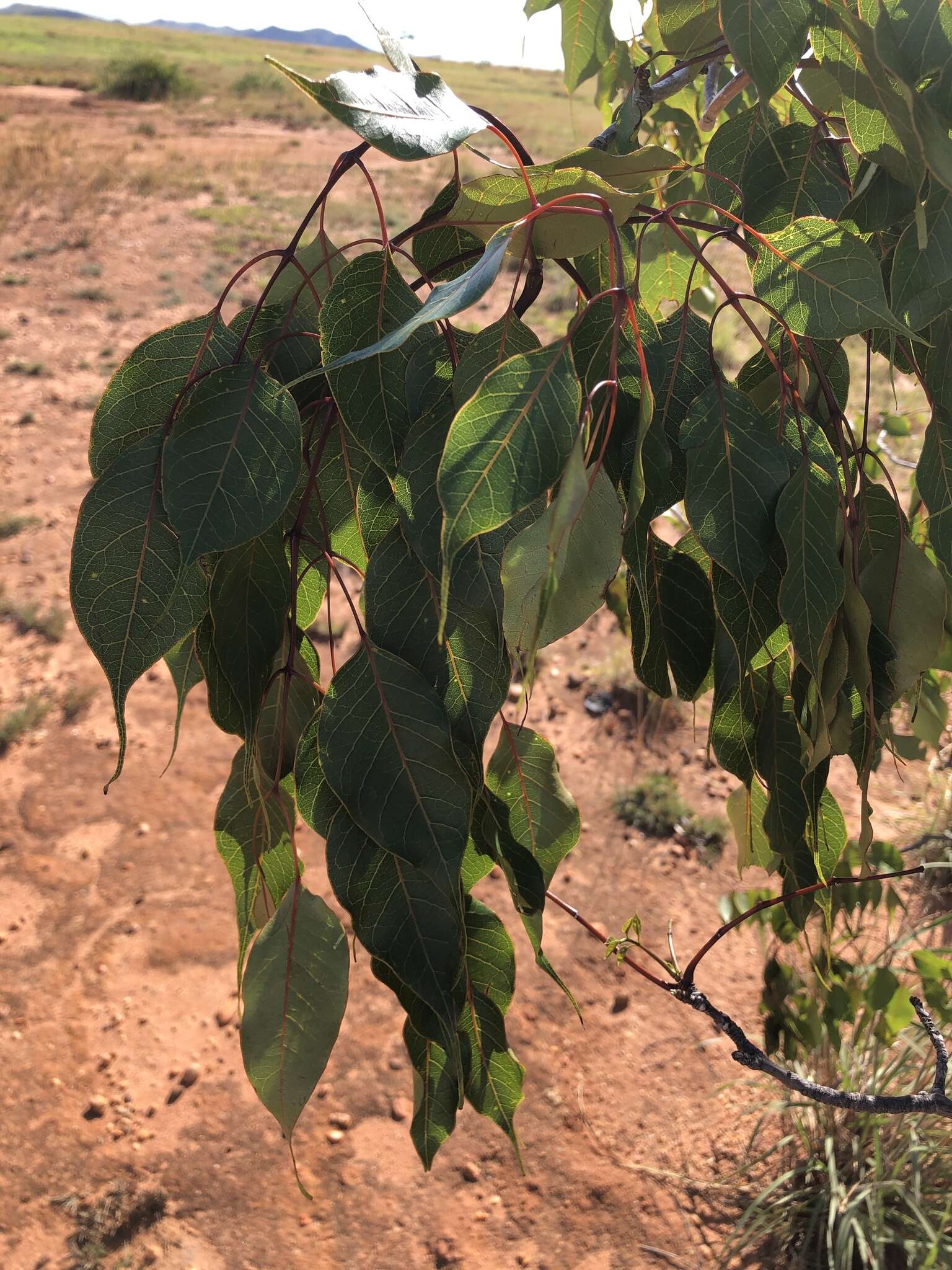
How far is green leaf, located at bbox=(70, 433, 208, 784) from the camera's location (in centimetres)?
39

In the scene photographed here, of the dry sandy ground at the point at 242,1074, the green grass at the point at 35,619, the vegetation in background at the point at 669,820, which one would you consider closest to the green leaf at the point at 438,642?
the dry sandy ground at the point at 242,1074

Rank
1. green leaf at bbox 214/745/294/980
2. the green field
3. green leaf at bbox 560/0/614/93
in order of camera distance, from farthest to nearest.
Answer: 1. the green field
2. green leaf at bbox 560/0/614/93
3. green leaf at bbox 214/745/294/980

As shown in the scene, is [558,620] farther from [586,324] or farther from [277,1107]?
[277,1107]

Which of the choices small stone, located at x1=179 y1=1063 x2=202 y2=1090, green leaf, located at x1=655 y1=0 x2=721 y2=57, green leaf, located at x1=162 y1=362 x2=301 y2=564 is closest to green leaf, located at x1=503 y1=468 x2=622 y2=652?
green leaf, located at x1=162 y1=362 x2=301 y2=564

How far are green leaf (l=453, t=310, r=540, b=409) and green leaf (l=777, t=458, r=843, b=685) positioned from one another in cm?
12

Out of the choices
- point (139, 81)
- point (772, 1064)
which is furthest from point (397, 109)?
point (139, 81)

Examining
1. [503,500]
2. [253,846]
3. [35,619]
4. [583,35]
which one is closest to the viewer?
[503,500]

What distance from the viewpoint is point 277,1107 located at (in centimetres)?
45

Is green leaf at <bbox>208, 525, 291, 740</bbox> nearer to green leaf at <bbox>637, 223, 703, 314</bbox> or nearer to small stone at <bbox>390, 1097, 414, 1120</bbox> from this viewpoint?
green leaf at <bbox>637, 223, 703, 314</bbox>

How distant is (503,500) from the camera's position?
304mm

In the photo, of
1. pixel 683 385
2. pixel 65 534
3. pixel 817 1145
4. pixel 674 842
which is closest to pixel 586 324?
pixel 683 385

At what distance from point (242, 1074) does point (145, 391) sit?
1840 millimetres

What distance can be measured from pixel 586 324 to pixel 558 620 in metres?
0.14

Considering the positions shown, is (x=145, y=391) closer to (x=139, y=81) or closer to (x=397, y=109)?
(x=397, y=109)
